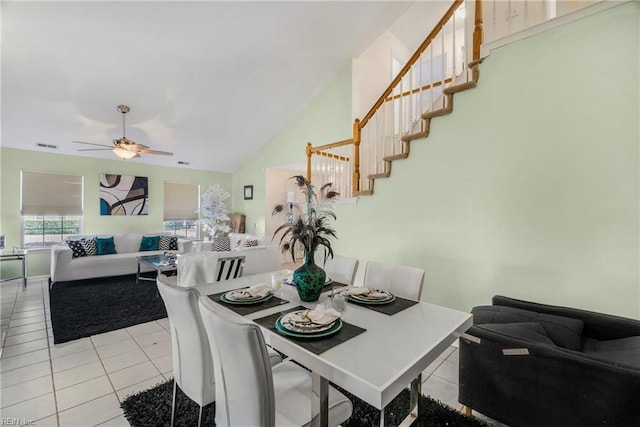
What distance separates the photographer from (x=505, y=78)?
2.47 m

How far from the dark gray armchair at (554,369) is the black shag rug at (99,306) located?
3506 mm

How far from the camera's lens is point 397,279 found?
7.22 feet

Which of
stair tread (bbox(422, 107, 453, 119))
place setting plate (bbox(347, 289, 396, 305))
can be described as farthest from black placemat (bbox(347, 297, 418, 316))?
stair tread (bbox(422, 107, 453, 119))

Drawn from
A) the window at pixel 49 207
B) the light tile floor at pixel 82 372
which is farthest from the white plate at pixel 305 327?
the window at pixel 49 207

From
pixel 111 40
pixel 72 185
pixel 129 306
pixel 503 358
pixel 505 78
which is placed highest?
pixel 111 40

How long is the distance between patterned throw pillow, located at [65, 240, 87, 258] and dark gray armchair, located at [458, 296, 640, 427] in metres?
6.27

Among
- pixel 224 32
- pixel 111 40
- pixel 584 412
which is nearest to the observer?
pixel 584 412

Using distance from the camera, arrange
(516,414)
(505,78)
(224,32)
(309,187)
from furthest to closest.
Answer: (224,32) < (505,78) < (309,187) < (516,414)

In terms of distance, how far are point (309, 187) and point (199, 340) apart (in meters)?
1.06

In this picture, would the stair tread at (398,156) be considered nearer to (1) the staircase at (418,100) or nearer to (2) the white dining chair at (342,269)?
(1) the staircase at (418,100)

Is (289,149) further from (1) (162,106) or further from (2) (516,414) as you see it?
(2) (516,414)

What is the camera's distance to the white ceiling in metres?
3.07

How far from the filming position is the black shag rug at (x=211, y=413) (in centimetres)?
175

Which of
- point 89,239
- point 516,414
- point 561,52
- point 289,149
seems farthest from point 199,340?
point 89,239
